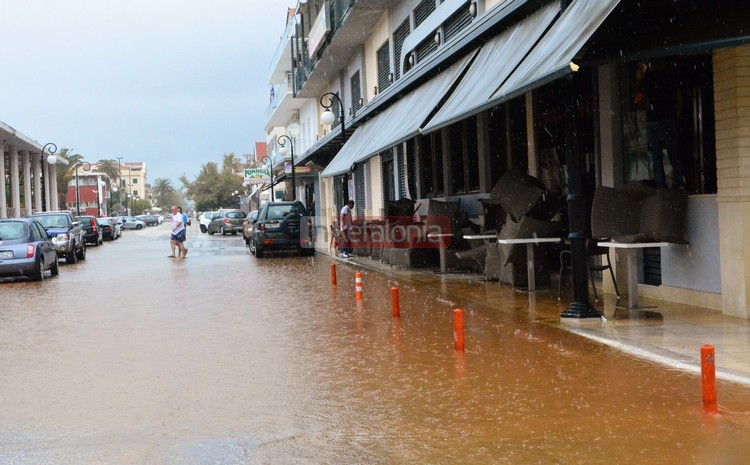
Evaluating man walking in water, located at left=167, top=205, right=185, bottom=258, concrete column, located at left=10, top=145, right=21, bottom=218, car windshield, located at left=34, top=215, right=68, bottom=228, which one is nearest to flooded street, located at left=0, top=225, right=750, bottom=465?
man walking in water, located at left=167, top=205, right=185, bottom=258

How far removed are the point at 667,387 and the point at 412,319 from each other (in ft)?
16.7

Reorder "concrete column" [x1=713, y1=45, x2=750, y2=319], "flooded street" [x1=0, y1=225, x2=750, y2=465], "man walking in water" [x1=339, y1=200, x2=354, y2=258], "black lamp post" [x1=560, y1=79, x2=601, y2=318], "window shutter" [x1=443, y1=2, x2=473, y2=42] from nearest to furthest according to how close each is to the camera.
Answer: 1. "flooded street" [x1=0, y1=225, x2=750, y2=465]
2. "concrete column" [x1=713, y1=45, x2=750, y2=319]
3. "black lamp post" [x1=560, y1=79, x2=601, y2=318]
4. "window shutter" [x1=443, y1=2, x2=473, y2=42]
5. "man walking in water" [x1=339, y1=200, x2=354, y2=258]

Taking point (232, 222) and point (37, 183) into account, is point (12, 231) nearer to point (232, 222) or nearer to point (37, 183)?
point (232, 222)

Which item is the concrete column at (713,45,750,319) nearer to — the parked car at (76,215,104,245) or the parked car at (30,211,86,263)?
the parked car at (30,211,86,263)

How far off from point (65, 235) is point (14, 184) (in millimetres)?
33560

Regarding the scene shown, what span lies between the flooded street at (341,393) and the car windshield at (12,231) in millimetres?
8540

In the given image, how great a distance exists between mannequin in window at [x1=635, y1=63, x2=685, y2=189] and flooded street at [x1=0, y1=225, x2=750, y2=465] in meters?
2.49

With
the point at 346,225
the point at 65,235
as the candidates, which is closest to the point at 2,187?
the point at 65,235

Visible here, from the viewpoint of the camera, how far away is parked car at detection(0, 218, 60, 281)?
20156 mm

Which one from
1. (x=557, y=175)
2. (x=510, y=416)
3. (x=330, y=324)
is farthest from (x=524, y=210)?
(x=510, y=416)

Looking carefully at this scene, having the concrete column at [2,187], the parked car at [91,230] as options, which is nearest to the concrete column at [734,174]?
the parked car at [91,230]

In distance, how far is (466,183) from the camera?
69.7 feet

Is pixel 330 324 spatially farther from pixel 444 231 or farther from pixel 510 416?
pixel 444 231

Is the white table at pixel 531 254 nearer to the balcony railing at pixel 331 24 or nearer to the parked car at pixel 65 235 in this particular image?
the balcony railing at pixel 331 24
